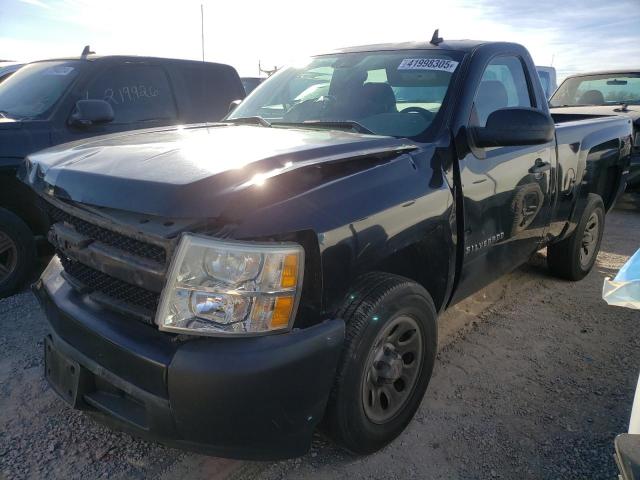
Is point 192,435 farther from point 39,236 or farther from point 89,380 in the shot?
point 39,236

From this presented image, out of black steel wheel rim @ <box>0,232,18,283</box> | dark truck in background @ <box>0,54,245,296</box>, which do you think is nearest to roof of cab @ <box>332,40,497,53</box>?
dark truck in background @ <box>0,54,245,296</box>

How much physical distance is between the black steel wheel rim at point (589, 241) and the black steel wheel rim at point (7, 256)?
4612 millimetres

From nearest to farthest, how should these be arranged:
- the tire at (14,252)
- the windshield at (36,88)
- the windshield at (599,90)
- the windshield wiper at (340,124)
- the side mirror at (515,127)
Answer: the side mirror at (515,127) < the windshield wiper at (340,124) < the tire at (14,252) < the windshield at (36,88) < the windshield at (599,90)

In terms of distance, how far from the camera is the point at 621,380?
3043 millimetres

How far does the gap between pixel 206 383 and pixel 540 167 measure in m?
2.60

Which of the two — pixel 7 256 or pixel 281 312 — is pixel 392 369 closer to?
pixel 281 312

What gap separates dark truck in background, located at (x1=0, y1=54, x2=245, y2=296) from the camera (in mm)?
3979

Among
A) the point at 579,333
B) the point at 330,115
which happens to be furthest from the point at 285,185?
the point at 579,333

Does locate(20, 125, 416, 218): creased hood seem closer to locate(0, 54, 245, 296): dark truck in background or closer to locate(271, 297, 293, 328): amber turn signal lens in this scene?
locate(271, 297, 293, 328): amber turn signal lens

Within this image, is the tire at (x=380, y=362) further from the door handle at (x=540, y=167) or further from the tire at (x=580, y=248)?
the tire at (x=580, y=248)

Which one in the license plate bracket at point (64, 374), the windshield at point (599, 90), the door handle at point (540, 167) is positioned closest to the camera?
the license plate bracket at point (64, 374)

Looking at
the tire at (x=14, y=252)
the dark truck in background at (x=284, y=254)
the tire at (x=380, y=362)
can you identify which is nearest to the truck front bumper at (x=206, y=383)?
the dark truck in background at (x=284, y=254)

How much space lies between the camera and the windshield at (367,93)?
9.14ft

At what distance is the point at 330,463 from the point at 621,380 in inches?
73.7
